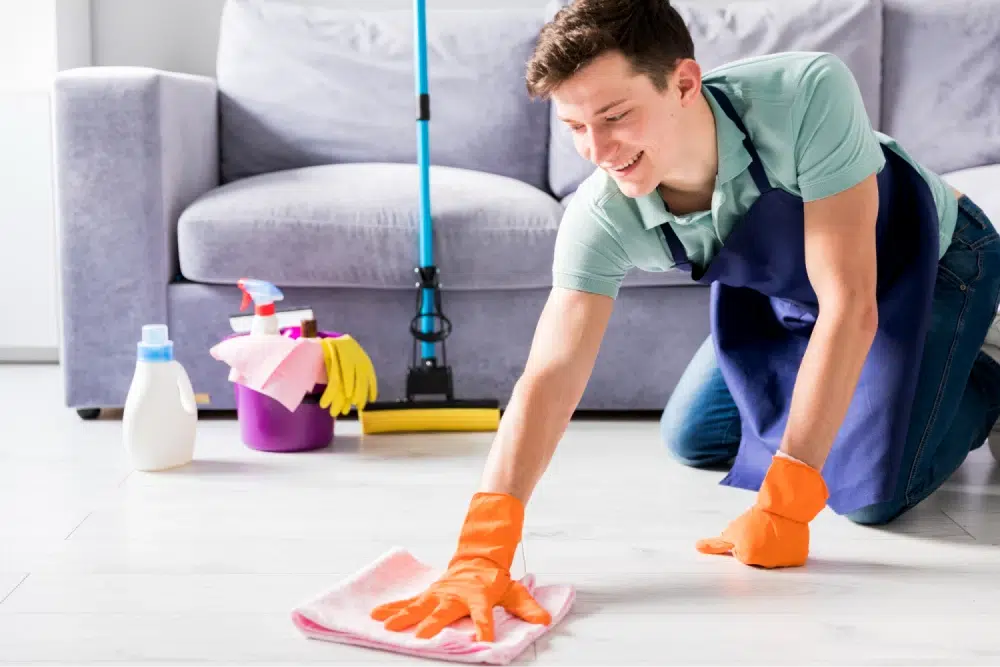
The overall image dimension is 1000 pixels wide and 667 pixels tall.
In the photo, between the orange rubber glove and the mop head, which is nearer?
the orange rubber glove

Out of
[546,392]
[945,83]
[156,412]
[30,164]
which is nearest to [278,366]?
[156,412]

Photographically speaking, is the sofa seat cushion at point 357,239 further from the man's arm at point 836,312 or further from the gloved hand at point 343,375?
the man's arm at point 836,312

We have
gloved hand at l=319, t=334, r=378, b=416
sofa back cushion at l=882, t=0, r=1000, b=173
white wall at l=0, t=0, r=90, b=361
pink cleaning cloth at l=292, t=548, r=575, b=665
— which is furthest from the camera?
white wall at l=0, t=0, r=90, b=361

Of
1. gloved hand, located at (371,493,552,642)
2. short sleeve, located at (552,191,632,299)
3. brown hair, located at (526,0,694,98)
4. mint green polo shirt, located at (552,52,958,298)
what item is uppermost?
brown hair, located at (526,0,694,98)

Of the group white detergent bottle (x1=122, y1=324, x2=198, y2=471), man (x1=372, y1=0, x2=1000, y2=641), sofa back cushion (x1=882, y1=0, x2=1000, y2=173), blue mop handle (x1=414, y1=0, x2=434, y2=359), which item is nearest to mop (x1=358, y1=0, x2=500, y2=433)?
blue mop handle (x1=414, y1=0, x2=434, y2=359)

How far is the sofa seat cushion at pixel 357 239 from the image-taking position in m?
2.23

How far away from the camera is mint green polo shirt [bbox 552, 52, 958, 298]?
1.39 metres

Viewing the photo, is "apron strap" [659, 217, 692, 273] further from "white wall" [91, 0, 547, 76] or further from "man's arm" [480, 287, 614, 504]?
"white wall" [91, 0, 547, 76]

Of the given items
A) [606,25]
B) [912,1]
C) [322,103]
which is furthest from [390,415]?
[912,1]

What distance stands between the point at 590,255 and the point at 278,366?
0.76 meters

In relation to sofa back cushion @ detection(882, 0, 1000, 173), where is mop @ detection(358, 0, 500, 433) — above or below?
below

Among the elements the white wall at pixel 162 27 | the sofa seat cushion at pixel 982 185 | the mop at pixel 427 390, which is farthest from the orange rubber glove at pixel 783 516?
the white wall at pixel 162 27

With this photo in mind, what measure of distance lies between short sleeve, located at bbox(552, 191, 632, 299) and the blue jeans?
0.49 m

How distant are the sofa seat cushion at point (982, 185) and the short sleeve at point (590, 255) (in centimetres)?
94
